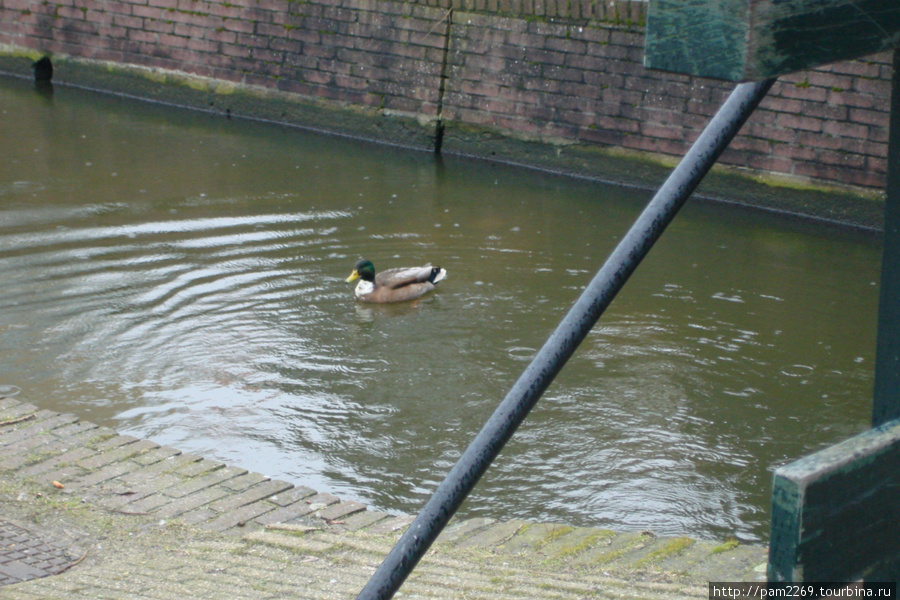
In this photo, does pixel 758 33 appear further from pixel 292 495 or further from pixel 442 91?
pixel 442 91

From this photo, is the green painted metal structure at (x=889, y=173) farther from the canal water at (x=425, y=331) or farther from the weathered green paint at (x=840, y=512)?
the canal water at (x=425, y=331)

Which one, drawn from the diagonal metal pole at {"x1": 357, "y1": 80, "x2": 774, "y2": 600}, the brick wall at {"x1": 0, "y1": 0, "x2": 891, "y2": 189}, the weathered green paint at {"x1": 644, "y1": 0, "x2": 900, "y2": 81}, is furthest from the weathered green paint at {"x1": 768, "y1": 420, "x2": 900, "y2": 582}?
the brick wall at {"x1": 0, "y1": 0, "x2": 891, "y2": 189}

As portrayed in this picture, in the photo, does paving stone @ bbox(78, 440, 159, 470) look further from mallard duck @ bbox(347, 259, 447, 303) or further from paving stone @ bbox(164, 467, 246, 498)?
mallard duck @ bbox(347, 259, 447, 303)

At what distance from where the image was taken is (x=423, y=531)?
1476 mm

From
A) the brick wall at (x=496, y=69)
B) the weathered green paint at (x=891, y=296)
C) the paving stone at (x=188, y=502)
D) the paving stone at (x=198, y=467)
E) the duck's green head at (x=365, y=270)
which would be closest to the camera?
the weathered green paint at (x=891, y=296)

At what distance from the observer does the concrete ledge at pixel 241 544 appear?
4.03 m

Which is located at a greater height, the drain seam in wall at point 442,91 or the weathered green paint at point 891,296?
the drain seam in wall at point 442,91

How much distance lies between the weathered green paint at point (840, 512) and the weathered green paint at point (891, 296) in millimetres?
62

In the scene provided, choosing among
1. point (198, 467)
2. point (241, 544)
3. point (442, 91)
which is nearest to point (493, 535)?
point (241, 544)

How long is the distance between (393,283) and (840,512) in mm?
7770

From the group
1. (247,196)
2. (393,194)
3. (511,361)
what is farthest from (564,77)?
(511,361)

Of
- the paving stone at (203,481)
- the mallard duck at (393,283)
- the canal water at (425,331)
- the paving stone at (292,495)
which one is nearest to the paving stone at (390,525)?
the paving stone at (292,495)

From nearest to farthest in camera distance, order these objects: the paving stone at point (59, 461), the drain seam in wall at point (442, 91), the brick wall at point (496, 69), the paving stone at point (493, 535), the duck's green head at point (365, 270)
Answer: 1. the paving stone at point (493, 535)
2. the paving stone at point (59, 461)
3. the duck's green head at point (365, 270)
4. the brick wall at point (496, 69)
5. the drain seam in wall at point (442, 91)

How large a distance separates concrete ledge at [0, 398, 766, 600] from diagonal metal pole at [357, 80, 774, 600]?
2516mm
